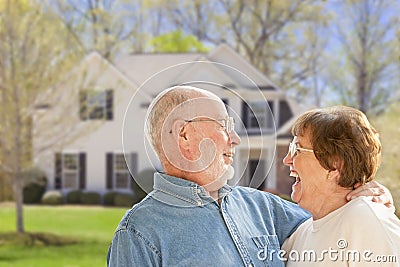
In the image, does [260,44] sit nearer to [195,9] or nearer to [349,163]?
[195,9]

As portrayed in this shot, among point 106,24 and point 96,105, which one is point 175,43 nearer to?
Answer: point 106,24

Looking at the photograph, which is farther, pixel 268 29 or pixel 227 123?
pixel 268 29

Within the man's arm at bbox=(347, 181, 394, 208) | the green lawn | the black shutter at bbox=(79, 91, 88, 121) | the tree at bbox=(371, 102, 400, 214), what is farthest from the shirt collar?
the black shutter at bbox=(79, 91, 88, 121)

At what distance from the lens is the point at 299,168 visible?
3.82 ft

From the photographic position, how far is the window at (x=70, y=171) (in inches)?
343

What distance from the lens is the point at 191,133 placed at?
1058 mm

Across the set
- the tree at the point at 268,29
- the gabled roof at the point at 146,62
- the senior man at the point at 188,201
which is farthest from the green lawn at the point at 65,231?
the senior man at the point at 188,201

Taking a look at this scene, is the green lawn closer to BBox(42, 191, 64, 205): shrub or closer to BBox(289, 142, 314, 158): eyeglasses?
BBox(42, 191, 64, 205): shrub

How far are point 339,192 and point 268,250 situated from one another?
0.15 meters

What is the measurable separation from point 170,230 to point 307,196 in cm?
26

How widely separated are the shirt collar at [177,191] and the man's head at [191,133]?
0.02 m

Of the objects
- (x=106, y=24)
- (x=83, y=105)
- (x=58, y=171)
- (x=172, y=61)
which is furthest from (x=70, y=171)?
(x=172, y=61)

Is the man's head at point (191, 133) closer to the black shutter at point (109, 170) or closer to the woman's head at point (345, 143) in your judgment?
the woman's head at point (345, 143)

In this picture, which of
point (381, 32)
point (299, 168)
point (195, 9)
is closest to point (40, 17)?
point (195, 9)
